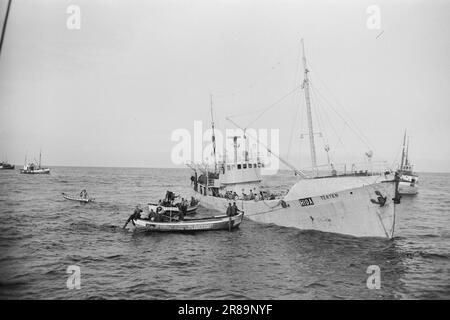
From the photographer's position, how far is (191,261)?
17469 millimetres

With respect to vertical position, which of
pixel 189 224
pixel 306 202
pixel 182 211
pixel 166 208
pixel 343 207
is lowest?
pixel 189 224

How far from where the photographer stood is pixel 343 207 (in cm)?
2064

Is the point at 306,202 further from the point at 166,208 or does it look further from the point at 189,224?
the point at 166,208

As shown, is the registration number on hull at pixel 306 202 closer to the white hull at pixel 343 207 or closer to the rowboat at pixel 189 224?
the white hull at pixel 343 207

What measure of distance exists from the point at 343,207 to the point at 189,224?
11417mm

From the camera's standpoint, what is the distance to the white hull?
1964 centimetres

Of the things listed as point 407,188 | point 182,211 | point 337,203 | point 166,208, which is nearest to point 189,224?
point 182,211

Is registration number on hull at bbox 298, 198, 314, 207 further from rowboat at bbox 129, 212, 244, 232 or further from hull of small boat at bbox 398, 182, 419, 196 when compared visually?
hull of small boat at bbox 398, 182, 419, 196

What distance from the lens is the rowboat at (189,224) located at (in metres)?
23.9

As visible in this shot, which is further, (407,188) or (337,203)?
(407,188)

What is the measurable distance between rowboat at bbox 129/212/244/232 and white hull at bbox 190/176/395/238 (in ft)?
15.2
